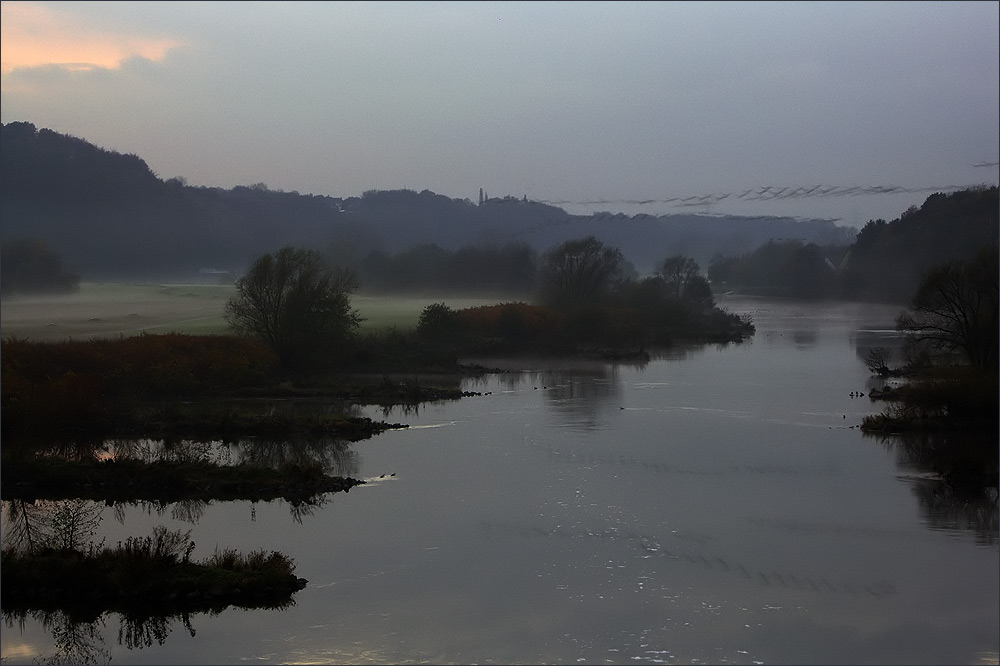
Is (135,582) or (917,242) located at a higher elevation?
(917,242)

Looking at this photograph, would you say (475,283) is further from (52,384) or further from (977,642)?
(977,642)

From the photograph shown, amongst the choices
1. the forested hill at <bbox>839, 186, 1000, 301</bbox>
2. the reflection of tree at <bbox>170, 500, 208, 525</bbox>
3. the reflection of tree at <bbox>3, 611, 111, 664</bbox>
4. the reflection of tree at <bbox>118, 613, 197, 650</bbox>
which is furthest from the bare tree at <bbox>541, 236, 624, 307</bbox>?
the reflection of tree at <bbox>3, 611, 111, 664</bbox>

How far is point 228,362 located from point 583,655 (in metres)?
19.1

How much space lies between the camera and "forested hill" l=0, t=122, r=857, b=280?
2656 cm

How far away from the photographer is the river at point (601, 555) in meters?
8.97

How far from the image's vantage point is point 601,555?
37.4ft

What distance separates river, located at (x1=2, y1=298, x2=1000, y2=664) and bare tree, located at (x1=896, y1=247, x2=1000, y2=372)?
4027 mm

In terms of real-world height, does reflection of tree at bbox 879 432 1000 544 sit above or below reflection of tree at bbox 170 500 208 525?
below

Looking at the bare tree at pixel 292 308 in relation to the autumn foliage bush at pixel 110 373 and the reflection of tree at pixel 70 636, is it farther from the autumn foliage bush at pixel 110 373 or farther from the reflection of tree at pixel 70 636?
the reflection of tree at pixel 70 636

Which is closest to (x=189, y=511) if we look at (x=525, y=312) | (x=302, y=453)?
(x=302, y=453)

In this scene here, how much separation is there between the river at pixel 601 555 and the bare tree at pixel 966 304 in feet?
13.2

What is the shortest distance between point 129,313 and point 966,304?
2110cm

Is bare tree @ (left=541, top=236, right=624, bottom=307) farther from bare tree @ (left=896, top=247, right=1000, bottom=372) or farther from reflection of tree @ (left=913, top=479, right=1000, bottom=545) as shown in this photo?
reflection of tree @ (left=913, top=479, right=1000, bottom=545)

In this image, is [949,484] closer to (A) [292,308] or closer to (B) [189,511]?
(B) [189,511]
